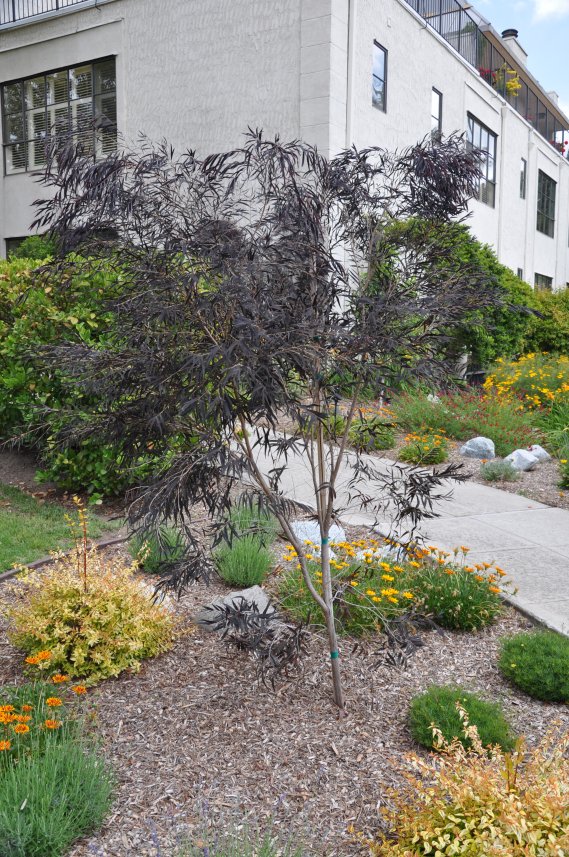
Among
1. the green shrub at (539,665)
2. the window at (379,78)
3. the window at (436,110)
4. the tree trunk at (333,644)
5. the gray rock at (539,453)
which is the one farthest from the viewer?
the window at (436,110)

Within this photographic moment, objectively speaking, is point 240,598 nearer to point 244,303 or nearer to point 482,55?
point 244,303

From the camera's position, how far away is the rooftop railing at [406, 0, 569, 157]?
1667 centimetres

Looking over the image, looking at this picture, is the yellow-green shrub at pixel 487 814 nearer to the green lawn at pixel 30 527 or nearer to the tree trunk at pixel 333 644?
the tree trunk at pixel 333 644

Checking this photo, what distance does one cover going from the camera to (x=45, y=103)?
16.1 m

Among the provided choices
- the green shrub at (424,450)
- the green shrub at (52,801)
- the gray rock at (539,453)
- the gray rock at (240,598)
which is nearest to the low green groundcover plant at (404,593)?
the gray rock at (240,598)

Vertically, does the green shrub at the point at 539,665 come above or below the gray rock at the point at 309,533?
below

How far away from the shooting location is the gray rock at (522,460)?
848 centimetres

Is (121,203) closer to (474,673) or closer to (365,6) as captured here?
(474,673)

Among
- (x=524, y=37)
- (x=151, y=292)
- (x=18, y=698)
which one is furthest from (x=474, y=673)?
(x=524, y=37)

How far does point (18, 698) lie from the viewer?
130 inches

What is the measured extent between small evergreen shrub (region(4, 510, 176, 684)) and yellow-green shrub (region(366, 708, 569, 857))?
158cm

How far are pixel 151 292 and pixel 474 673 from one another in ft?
8.31

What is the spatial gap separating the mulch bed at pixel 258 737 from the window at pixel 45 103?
40.6ft

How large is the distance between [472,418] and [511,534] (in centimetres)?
389
